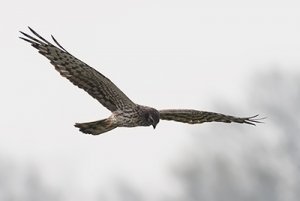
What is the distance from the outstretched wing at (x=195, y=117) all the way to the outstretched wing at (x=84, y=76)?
1443mm

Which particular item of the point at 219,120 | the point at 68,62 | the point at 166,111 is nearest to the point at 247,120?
the point at 219,120

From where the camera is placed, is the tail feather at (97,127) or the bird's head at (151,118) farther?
the tail feather at (97,127)

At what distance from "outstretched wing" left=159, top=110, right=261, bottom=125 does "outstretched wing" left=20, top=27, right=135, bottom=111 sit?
144 centimetres

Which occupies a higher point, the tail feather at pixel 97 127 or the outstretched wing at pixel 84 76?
the outstretched wing at pixel 84 76

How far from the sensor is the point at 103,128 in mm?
17891

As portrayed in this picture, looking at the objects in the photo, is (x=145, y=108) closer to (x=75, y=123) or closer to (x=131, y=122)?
(x=131, y=122)

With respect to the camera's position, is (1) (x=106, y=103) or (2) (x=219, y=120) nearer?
(1) (x=106, y=103)

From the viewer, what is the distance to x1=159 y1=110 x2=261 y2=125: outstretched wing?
62.6 feet

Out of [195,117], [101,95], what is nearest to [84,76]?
[101,95]

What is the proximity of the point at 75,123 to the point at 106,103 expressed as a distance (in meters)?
0.86

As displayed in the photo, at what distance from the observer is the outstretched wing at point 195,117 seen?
19089 mm

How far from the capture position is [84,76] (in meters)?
17.6

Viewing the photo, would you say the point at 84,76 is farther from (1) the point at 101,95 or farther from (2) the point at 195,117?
(2) the point at 195,117

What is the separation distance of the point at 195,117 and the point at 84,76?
3.53m
